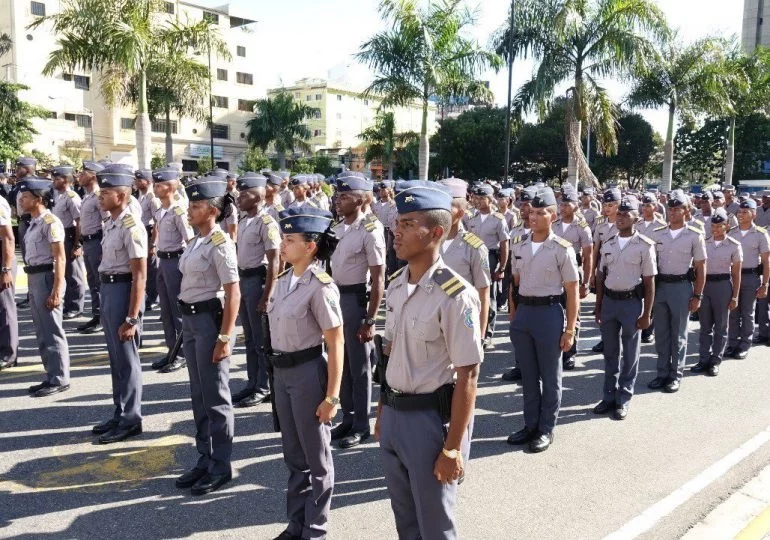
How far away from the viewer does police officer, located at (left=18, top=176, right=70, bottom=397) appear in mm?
6703

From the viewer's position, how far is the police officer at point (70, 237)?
33.6 ft

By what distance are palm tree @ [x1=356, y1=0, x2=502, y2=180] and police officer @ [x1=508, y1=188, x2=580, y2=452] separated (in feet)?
49.0

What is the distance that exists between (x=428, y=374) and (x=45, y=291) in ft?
17.1

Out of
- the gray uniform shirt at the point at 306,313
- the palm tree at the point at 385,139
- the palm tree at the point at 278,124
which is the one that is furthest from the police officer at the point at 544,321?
the palm tree at the point at 278,124

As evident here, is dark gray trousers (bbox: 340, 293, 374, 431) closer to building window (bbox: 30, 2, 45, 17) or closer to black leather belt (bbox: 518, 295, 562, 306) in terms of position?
black leather belt (bbox: 518, 295, 562, 306)

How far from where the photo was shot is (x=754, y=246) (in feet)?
29.7

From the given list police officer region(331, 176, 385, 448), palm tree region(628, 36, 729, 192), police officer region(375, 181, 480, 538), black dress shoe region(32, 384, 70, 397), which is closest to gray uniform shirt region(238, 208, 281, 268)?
police officer region(331, 176, 385, 448)

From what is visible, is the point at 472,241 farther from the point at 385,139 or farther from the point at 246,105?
the point at 246,105

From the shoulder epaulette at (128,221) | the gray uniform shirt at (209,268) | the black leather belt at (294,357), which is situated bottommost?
the black leather belt at (294,357)

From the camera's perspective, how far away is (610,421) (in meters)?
6.30

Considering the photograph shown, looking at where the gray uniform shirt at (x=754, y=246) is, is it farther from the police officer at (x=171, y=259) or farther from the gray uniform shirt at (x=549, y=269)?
the police officer at (x=171, y=259)

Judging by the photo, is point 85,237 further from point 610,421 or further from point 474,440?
point 610,421

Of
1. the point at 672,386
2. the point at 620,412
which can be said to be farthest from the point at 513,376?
the point at 672,386

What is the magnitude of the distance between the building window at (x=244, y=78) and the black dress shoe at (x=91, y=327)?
55514 millimetres
